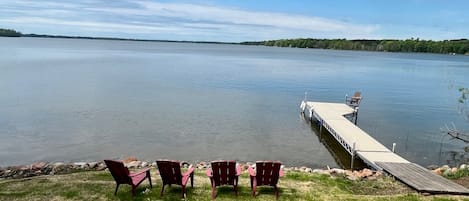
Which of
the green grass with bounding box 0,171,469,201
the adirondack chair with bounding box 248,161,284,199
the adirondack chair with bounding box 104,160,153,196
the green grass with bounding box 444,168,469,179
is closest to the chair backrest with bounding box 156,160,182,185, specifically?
the green grass with bounding box 0,171,469,201

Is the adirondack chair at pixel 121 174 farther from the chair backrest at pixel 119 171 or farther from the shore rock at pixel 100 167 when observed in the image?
the shore rock at pixel 100 167

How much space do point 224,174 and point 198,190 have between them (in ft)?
2.97

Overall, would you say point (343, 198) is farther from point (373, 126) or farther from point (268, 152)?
point (373, 126)

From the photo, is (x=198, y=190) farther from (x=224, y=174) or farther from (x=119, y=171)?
(x=119, y=171)

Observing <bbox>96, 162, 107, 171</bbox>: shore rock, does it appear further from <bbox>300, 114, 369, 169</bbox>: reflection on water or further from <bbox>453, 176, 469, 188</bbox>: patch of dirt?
<bbox>453, 176, 469, 188</bbox>: patch of dirt

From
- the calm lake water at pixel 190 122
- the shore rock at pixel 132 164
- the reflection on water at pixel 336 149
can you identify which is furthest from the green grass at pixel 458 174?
the shore rock at pixel 132 164

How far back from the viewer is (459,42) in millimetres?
184625

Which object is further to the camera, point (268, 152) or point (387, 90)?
point (387, 90)

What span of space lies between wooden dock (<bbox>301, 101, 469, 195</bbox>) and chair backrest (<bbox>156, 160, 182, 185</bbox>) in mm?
5995

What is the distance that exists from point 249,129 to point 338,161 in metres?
5.82

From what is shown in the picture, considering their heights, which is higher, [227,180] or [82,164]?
[227,180]

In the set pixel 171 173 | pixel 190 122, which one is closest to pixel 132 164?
pixel 171 173

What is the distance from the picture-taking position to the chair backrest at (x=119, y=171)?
8648mm

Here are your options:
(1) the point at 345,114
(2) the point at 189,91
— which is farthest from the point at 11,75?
(1) the point at 345,114
